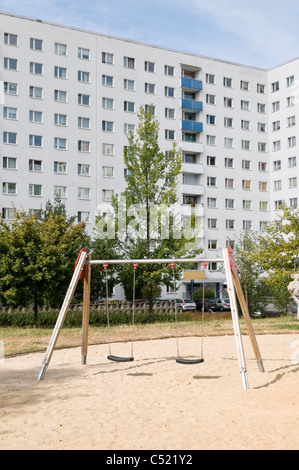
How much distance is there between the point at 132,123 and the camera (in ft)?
193

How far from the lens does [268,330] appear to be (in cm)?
2269

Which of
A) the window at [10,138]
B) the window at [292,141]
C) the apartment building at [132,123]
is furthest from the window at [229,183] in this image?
the window at [10,138]

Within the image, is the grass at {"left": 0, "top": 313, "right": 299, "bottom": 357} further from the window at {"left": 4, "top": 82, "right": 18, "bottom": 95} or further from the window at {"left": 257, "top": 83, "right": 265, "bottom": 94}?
the window at {"left": 257, "top": 83, "right": 265, "bottom": 94}

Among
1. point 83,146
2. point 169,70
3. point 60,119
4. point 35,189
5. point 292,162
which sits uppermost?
point 169,70

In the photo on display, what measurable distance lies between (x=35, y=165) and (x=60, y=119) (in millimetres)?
5732

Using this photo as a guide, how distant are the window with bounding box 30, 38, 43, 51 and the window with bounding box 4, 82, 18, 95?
463 centimetres

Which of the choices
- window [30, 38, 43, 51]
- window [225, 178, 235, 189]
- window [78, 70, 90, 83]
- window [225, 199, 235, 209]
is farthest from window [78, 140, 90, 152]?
window [225, 199, 235, 209]

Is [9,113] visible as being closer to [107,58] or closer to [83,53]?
[83,53]

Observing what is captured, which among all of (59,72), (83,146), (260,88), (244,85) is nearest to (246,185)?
Result: (244,85)

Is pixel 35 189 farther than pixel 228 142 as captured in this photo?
No

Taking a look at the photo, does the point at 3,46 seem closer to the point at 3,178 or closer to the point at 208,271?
the point at 3,178

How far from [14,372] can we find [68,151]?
44.4 metres

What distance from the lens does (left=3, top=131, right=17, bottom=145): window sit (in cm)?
5300

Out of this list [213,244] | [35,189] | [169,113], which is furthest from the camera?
[213,244]
